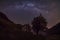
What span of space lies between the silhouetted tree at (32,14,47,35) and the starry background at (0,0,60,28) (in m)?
0.11

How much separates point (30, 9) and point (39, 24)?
1.61ft

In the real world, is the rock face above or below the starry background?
below

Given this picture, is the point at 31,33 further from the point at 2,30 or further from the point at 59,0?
the point at 59,0

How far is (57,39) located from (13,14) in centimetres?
135

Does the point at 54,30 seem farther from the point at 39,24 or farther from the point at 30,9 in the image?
the point at 30,9

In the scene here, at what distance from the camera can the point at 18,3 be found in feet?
19.1

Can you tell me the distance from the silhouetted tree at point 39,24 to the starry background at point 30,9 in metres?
0.11

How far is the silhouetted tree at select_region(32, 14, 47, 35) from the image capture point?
18.5 ft

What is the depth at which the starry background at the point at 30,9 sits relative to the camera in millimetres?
5750

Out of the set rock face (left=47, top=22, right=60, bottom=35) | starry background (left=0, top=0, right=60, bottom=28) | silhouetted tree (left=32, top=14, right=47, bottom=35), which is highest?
starry background (left=0, top=0, right=60, bottom=28)

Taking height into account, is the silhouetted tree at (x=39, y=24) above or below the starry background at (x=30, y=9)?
below

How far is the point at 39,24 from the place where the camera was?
573 cm

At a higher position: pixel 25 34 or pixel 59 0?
pixel 59 0

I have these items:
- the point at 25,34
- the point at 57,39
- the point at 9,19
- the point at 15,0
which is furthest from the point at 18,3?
the point at 57,39
